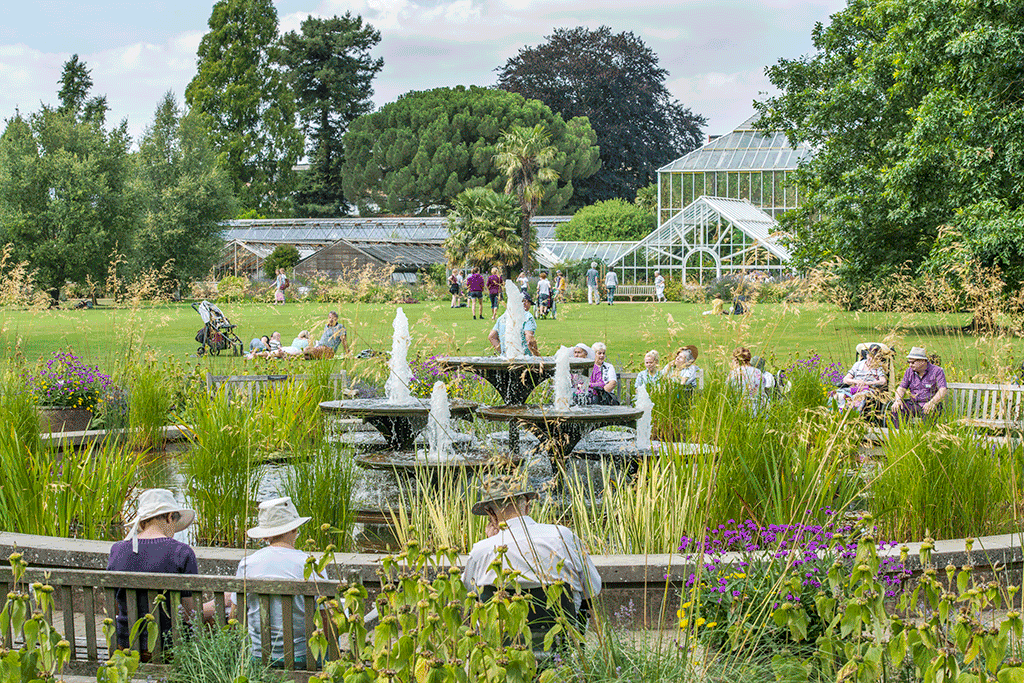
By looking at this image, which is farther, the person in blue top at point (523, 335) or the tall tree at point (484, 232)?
the tall tree at point (484, 232)

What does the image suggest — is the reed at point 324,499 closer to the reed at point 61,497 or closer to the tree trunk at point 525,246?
the reed at point 61,497

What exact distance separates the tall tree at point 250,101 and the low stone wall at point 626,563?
209 feet

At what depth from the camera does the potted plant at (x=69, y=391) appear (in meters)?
9.27

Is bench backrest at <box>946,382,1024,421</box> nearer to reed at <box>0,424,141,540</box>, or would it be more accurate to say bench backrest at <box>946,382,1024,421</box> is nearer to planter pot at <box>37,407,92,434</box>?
reed at <box>0,424,141,540</box>

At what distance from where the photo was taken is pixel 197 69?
70438 millimetres

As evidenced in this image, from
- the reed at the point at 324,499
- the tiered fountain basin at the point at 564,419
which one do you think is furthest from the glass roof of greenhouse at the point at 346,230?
the reed at the point at 324,499

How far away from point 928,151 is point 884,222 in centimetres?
322

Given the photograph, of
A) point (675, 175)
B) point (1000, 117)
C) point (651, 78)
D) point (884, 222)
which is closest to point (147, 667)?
point (1000, 117)

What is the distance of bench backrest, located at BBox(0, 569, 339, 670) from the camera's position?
3488 mm

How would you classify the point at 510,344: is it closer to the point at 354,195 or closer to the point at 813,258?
the point at 813,258

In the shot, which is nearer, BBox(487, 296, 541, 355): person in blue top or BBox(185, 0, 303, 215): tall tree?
BBox(487, 296, 541, 355): person in blue top

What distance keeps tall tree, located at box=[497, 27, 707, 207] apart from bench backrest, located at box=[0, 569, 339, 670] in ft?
210

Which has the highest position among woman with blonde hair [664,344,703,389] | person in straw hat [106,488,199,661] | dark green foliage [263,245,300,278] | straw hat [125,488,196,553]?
dark green foliage [263,245,300,278]

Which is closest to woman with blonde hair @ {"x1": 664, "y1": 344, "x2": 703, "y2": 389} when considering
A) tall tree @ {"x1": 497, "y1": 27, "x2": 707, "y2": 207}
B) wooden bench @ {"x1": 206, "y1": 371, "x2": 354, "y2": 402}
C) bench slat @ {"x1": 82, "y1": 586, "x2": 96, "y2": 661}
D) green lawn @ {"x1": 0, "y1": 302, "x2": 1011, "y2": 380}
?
green lawn @ {"x1": 0, "y1": 302, "x2": 1011, "y2": 380}
